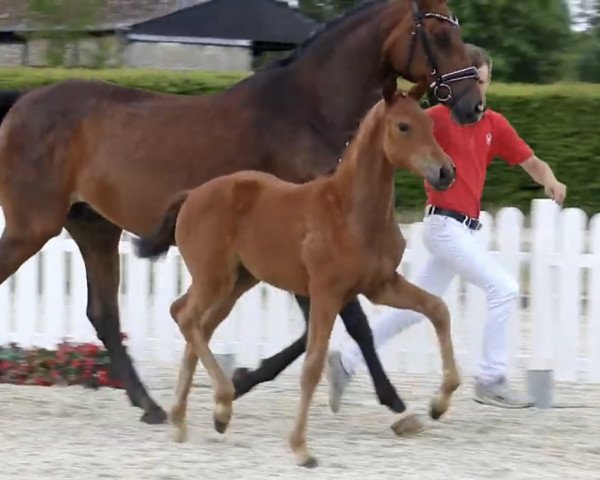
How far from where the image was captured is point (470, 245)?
576cm

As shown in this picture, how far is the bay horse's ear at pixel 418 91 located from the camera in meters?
4.98

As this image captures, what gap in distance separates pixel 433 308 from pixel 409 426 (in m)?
0.65

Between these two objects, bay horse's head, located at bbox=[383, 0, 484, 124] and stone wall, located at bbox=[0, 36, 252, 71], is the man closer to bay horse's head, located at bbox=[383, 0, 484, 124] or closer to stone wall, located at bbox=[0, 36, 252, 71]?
bay horse's head, located at bbox=[383, 0, 484, 124]

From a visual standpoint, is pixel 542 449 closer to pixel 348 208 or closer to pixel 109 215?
pixel 348 208

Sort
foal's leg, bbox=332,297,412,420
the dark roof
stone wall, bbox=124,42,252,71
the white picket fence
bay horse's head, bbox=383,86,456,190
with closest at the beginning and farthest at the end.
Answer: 1. bay horse's head, bbox=383,86,456,190
2. foal's leg, bbox=332,297,412,420
3. the white picket fence
4. the dark roof
5. stone wall, bbox=124,42,252,71

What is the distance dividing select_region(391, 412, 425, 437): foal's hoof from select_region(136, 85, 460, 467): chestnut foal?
0.03 ft

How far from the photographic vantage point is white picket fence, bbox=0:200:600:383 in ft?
22.4

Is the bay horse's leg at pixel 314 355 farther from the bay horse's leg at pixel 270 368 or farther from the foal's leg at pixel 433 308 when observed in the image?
the bay horse's leg at pixel 270 368

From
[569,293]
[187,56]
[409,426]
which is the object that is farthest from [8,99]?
[187,56]

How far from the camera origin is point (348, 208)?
4949 millimetres

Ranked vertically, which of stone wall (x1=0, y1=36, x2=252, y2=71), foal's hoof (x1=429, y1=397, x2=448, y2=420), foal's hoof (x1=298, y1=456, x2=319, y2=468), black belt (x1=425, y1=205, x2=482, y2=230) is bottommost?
foal's hoof (x1=298, y1=456, x2=319, y2=468)

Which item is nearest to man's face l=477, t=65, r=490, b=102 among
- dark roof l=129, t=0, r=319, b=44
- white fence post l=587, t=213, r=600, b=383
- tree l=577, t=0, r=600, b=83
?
white fence post l=587, t=213, r=600, b=383

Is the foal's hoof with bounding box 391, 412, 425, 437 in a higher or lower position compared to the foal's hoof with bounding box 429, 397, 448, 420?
lower

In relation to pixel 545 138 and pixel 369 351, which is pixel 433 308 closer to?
pixel 369 351
